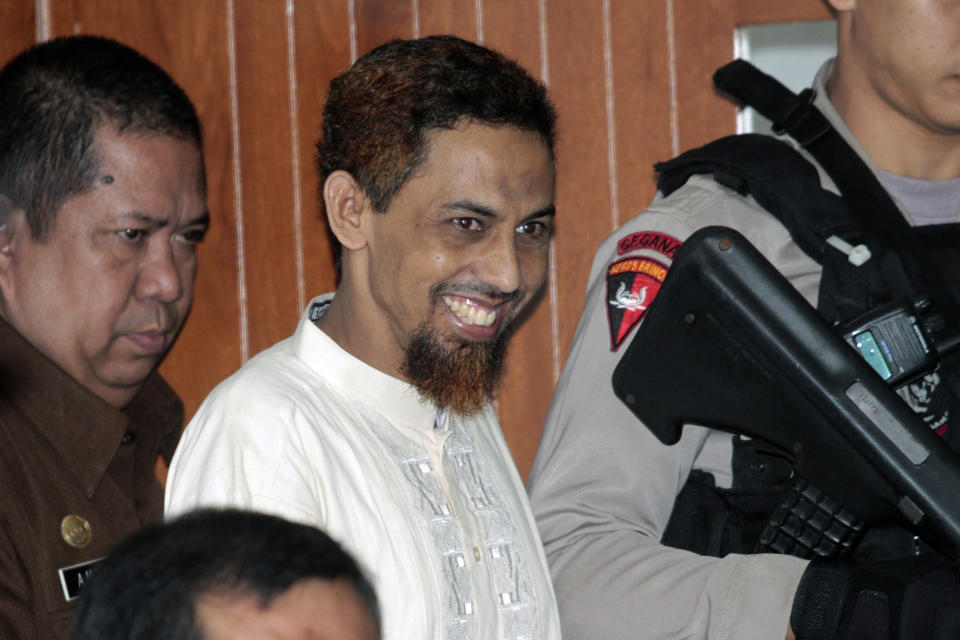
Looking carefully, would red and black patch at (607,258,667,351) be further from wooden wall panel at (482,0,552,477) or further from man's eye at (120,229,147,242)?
man's eye at (120,229,147,242)

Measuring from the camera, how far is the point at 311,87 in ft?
6.81

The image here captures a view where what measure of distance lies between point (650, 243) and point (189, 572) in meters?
0.87

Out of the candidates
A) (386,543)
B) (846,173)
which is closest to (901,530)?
(846,173)

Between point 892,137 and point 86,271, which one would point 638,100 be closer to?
point 892,137

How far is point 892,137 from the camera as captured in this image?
1.68 meters

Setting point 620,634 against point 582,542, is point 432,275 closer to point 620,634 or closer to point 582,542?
point 582,542

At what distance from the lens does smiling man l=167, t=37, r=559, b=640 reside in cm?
127

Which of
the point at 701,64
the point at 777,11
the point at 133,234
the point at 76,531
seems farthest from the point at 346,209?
the point at 777,11

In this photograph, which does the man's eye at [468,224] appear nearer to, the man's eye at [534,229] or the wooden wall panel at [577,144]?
the man's eye at [534,229]

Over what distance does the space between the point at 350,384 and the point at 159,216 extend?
0.62 metres

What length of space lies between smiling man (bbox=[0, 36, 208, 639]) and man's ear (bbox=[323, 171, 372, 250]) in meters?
0.49

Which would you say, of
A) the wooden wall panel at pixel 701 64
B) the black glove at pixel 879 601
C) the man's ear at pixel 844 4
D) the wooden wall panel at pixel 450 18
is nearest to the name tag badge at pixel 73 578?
the black glove at pixel 879 601

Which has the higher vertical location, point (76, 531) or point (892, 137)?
point (892, 137)

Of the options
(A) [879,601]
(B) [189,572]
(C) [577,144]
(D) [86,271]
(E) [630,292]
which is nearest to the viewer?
(B) [189,572]
